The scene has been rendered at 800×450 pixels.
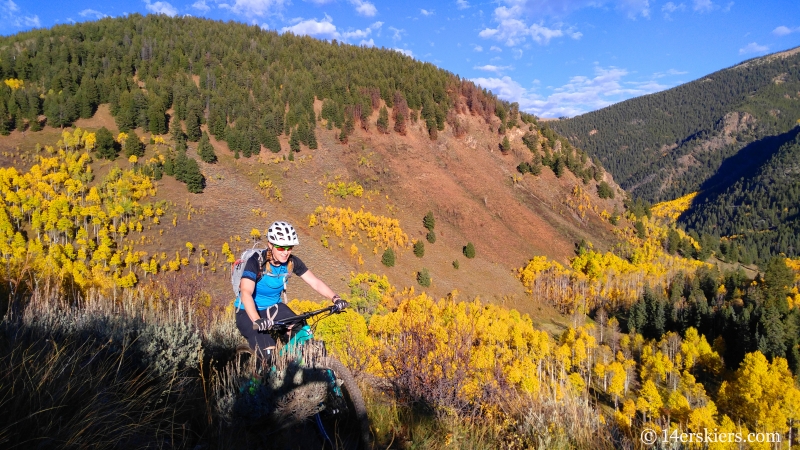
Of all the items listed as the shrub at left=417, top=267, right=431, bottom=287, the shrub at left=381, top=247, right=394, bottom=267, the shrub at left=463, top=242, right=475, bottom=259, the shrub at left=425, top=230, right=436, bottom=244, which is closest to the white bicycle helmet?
the shrub at left=381, top=247, right=394, bottom=267

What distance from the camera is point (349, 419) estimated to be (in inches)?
164

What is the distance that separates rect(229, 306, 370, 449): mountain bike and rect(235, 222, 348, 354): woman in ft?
0.56

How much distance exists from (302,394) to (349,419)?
57 cm

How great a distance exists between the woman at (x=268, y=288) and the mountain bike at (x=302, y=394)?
17 cm

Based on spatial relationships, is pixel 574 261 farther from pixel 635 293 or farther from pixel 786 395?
pixel 786 395

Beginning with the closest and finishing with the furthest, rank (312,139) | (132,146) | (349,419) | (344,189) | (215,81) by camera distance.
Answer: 1. (349,419)
2. (132,146)
3. (344,189)
4. (312,139)
5. (215,81)

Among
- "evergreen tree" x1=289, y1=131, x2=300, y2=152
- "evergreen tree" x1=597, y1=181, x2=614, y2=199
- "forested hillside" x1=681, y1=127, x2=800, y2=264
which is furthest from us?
"forested hillside" x1=681, y1=127, x2=800, y2=264

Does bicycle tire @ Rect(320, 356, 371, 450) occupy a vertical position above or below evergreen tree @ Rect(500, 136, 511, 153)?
below

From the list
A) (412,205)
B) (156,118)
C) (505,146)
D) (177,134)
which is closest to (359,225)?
(412,205)

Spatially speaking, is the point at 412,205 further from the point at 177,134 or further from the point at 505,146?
the point at 177,134

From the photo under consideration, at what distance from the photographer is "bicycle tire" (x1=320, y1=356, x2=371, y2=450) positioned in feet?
12.7

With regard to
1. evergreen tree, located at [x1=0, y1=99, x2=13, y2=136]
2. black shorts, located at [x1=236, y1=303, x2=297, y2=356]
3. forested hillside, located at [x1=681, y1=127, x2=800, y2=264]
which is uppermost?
evergreen tree, located at [x1=0, y1=99, x2=13, y2=136]

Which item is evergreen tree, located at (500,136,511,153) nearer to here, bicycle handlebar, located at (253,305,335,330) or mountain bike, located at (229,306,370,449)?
bicycle handlebar, located at (253,305,335,330)

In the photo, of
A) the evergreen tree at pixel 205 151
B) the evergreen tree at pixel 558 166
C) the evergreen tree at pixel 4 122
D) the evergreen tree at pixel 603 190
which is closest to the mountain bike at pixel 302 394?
the evergreen tree at pixel 205 151
